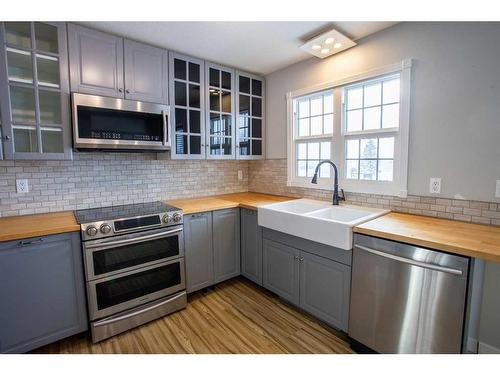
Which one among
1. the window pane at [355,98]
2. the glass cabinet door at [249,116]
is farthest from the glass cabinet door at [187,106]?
the window pane at [355,98]

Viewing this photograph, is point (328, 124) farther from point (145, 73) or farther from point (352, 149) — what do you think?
point (145, 73)

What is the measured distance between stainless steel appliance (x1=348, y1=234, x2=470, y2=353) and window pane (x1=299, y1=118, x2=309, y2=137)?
1.53 metres

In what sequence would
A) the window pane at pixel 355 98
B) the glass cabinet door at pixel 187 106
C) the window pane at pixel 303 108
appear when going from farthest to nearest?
the window pane at pixel 303 108 → the glass cabinet door at pixel 187 106 → the window pane at pixel 355 98

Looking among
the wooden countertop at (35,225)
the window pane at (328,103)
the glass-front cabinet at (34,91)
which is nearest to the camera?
the wooden countertop at (35,225)

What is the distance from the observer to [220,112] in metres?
2.80

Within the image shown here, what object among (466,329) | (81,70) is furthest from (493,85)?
(81,70)

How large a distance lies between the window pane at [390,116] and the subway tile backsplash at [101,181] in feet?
6.39

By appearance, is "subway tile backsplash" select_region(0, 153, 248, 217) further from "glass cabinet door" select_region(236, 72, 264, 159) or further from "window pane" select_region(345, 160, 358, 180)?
"window pane" select_region(345, 160, 358, 180)

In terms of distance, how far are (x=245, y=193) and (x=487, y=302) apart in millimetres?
2580

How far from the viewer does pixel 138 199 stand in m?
2.61

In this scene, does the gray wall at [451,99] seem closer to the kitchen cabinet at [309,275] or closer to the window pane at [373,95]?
the window pane at [373,95]

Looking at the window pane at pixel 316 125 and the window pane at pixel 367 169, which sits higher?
the window pane at pixel 316 125

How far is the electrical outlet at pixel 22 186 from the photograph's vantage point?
6.58ft
